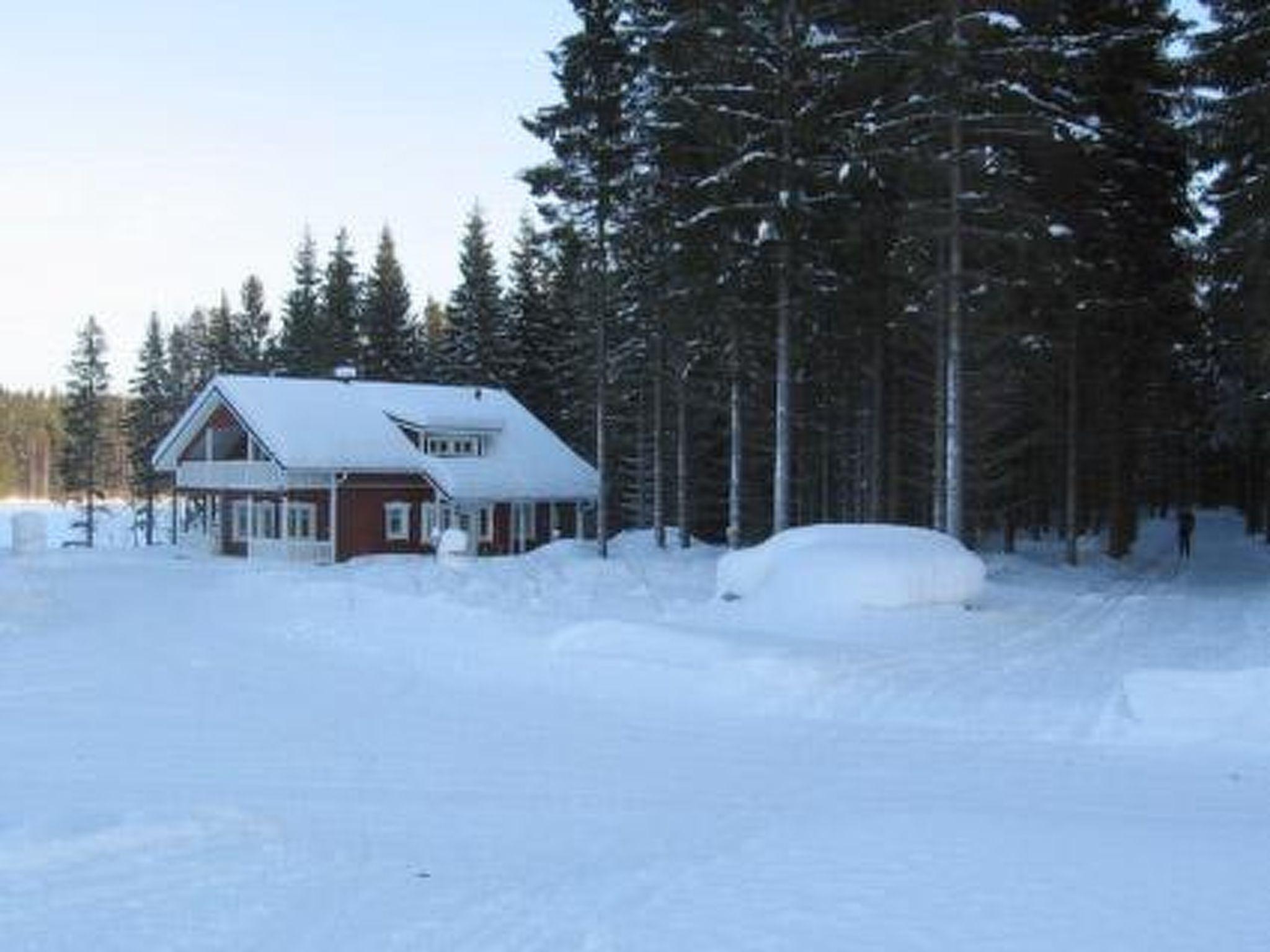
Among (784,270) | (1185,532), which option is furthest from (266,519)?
(1185,532)

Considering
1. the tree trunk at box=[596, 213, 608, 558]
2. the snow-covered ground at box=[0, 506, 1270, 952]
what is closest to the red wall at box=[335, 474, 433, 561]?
the tree trunk at box=[596, 213, 608, 558]

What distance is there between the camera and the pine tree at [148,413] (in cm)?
6550

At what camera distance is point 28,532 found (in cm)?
3775

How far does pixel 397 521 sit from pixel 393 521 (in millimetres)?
192

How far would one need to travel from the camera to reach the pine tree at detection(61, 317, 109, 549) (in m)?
63.4

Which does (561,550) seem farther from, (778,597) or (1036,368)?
(778,597)

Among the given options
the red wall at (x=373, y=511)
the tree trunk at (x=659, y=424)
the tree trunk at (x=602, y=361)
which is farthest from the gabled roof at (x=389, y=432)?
the tree trunk at (x=659, y=424)

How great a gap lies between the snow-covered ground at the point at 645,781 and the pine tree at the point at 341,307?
39599 millimetres

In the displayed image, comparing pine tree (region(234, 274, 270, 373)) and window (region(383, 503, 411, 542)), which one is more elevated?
pine tree (region(234, 274, 270, 373))

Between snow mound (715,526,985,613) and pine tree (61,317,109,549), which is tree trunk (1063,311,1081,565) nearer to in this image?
snow mound (715,526,985,613)

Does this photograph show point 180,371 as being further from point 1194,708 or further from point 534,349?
point 1194,708

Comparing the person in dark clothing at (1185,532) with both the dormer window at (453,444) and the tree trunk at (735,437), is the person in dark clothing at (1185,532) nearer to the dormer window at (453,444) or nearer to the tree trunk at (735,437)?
the tree trunk at (735,437)

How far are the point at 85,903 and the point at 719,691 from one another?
790 cm

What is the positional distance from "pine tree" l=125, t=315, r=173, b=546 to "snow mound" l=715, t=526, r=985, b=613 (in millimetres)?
50894
